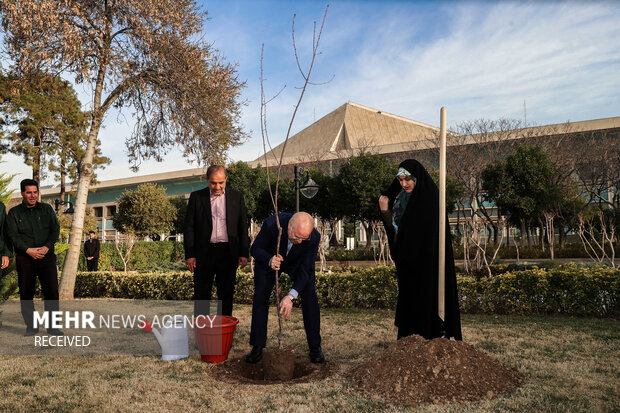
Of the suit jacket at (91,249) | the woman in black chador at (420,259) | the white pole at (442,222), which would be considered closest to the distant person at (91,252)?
the suit jacket at (91,249)

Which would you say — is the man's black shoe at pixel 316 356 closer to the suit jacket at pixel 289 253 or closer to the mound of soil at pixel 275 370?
the mound of soil at pixel 275 370

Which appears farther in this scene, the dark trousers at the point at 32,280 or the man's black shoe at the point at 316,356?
the dark trousers at the point at 32,280

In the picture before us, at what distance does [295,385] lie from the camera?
11.1 ft

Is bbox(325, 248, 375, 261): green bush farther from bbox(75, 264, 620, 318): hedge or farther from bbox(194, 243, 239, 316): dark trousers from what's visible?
bbox(194, 243, 239, 316): dark trousers

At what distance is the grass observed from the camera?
116 inches

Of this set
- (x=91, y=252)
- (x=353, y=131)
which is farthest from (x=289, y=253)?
(x=353, y=131)

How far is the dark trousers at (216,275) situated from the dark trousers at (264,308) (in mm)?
630

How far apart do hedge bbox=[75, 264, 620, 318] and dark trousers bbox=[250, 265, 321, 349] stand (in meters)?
3.84

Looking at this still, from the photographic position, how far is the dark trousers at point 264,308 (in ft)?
13.3

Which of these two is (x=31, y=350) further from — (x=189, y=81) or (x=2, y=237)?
(x=189, y=81)

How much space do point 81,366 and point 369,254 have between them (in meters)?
20.1

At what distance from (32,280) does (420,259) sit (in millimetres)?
4610

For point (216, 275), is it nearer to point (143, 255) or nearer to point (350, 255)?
point (350, 255)

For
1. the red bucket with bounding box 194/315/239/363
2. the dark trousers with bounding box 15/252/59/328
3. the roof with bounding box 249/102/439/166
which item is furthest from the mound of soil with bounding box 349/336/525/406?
the roof with bounding box 249/102/439/166
